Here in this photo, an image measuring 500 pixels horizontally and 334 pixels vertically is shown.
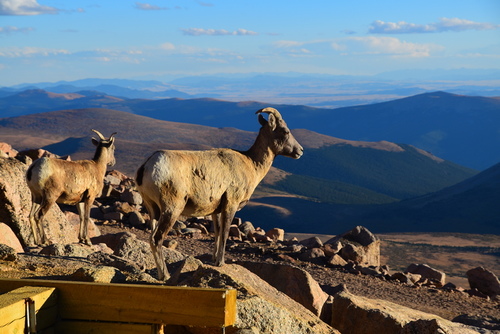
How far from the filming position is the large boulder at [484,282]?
57.0 feet

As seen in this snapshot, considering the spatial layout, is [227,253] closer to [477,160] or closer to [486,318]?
[486,318]

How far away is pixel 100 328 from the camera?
5.29 m

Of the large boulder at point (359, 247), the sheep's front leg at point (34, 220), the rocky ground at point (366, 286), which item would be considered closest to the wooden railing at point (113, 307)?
the rocky ground at point (366, 286)

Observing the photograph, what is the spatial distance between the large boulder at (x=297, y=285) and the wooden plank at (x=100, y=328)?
454 centimetres

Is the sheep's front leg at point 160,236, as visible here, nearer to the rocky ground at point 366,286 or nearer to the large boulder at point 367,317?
the large boulder at point 367,317

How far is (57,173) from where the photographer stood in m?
12.5

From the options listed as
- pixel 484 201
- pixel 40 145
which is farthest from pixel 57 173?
pixel 40 145

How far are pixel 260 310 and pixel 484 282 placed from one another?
1285cm

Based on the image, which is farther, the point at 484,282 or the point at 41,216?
the point at 484,282

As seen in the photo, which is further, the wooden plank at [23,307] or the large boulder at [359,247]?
the large boulder at [359,247]

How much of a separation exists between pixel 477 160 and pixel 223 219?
568 ft

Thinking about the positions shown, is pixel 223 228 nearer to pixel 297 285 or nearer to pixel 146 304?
pixel 297 285

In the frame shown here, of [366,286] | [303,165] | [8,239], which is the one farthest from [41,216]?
[303,165]

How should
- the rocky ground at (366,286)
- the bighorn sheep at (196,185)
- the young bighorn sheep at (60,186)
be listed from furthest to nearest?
the rocky ground at (366,286), the young bighorn sheep at (60,186), the bighorn sheep at (196,185)
